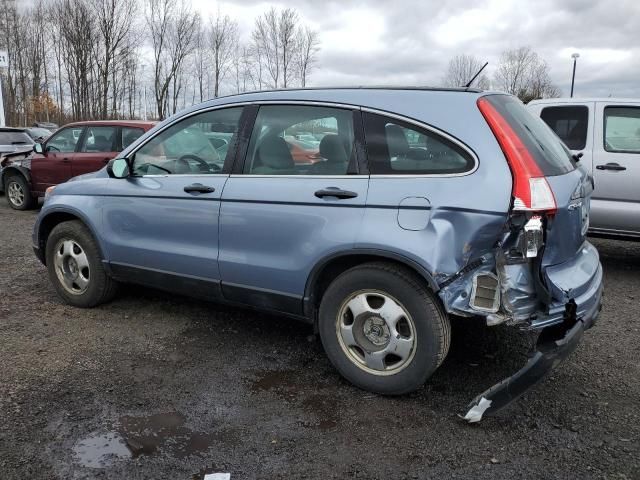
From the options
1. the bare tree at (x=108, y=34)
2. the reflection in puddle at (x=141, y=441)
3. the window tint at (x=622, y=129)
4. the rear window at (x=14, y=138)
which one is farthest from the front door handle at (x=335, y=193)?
the bare tree at (x=108, y=34)

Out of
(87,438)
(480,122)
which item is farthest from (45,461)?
(480,122)

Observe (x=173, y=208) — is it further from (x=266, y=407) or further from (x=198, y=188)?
(x=266, y=407)

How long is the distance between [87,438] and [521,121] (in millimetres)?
2938

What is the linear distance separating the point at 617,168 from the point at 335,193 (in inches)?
165

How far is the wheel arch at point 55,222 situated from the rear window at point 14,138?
8.79m

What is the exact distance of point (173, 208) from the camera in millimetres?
3922

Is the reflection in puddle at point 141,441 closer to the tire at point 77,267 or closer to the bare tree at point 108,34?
the tire at point 77,267

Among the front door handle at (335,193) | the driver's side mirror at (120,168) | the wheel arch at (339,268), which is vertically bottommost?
the wheel arch at (339,268)

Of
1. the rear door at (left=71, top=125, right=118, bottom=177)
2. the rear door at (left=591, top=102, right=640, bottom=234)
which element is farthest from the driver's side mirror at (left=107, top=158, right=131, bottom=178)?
the rear door at (left=71, top=125, right=118, bottom=177)

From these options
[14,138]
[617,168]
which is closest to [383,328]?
[617,168]

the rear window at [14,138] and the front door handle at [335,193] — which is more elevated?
the rear window at [14,138]

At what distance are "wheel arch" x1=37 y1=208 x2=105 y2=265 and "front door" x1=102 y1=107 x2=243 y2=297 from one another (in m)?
0.15

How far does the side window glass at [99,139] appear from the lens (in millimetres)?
9281

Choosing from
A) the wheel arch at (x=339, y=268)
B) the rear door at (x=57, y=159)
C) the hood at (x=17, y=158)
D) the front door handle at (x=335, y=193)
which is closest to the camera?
the wheel arch at (x=339, y=268)
